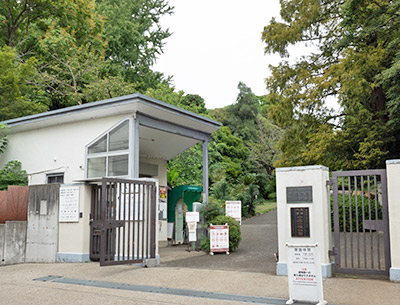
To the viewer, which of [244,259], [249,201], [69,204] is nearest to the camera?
[244,259]

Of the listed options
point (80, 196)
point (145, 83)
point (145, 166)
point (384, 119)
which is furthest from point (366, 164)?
point (145, 83)

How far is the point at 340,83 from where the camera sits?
55.8 feet

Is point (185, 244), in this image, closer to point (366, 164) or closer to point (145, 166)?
point (145, 166)

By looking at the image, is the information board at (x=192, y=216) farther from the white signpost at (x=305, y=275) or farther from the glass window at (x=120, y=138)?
the white signpost at (x=305, y=275)

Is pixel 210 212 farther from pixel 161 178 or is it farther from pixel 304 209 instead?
pixel 304 209

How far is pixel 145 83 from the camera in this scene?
31688 millimetres

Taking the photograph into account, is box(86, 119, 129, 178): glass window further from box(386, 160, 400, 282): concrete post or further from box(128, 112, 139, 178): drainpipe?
→ box(386, 160, 400, 282): concrete post

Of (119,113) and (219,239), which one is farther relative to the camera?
(219,239)

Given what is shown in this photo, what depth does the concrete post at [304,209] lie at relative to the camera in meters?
8.20

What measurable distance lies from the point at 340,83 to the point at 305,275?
12.3 metres

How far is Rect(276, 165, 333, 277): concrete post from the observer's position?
26.9 ft

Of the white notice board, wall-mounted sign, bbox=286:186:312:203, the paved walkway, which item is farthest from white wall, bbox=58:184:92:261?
wall-mounted sign, bbox=286:186:312:203

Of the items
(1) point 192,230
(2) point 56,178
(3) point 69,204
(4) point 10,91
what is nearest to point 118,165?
(3) point 69,204

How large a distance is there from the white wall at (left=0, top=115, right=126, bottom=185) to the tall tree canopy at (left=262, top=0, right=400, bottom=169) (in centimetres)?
914
